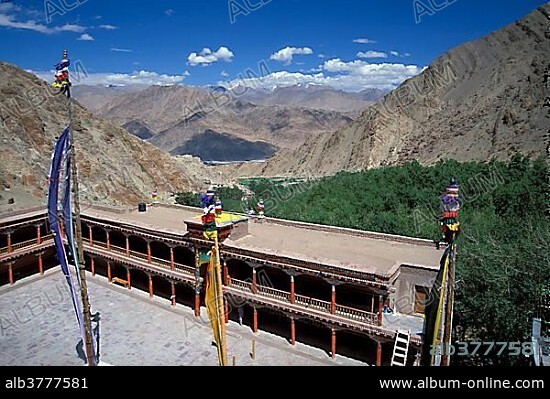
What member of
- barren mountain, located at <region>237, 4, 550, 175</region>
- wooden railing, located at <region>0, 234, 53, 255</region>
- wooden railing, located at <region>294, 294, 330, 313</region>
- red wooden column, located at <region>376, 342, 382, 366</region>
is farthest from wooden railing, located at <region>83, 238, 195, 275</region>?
barren mountain, located at <region>237, 4, 550, 175</region>

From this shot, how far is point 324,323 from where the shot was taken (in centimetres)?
1930

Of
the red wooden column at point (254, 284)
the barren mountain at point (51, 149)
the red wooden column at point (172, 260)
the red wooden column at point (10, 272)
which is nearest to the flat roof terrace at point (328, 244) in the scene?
the red wooden column at point (172, 260)

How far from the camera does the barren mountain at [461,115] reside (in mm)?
61219

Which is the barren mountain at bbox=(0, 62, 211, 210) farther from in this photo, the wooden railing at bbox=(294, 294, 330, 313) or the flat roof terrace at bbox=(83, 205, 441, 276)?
the wooden railing at bbox=(294, 294, 330, 313)

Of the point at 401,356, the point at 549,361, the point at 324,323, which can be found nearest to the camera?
the point at 549,361

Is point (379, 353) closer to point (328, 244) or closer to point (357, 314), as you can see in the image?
point (357, 314)

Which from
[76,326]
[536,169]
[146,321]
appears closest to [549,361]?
[146,321]

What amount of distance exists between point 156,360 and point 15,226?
14122 mm

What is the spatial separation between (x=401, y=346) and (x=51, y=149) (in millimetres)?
49094

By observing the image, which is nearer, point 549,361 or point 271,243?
point 549,361
